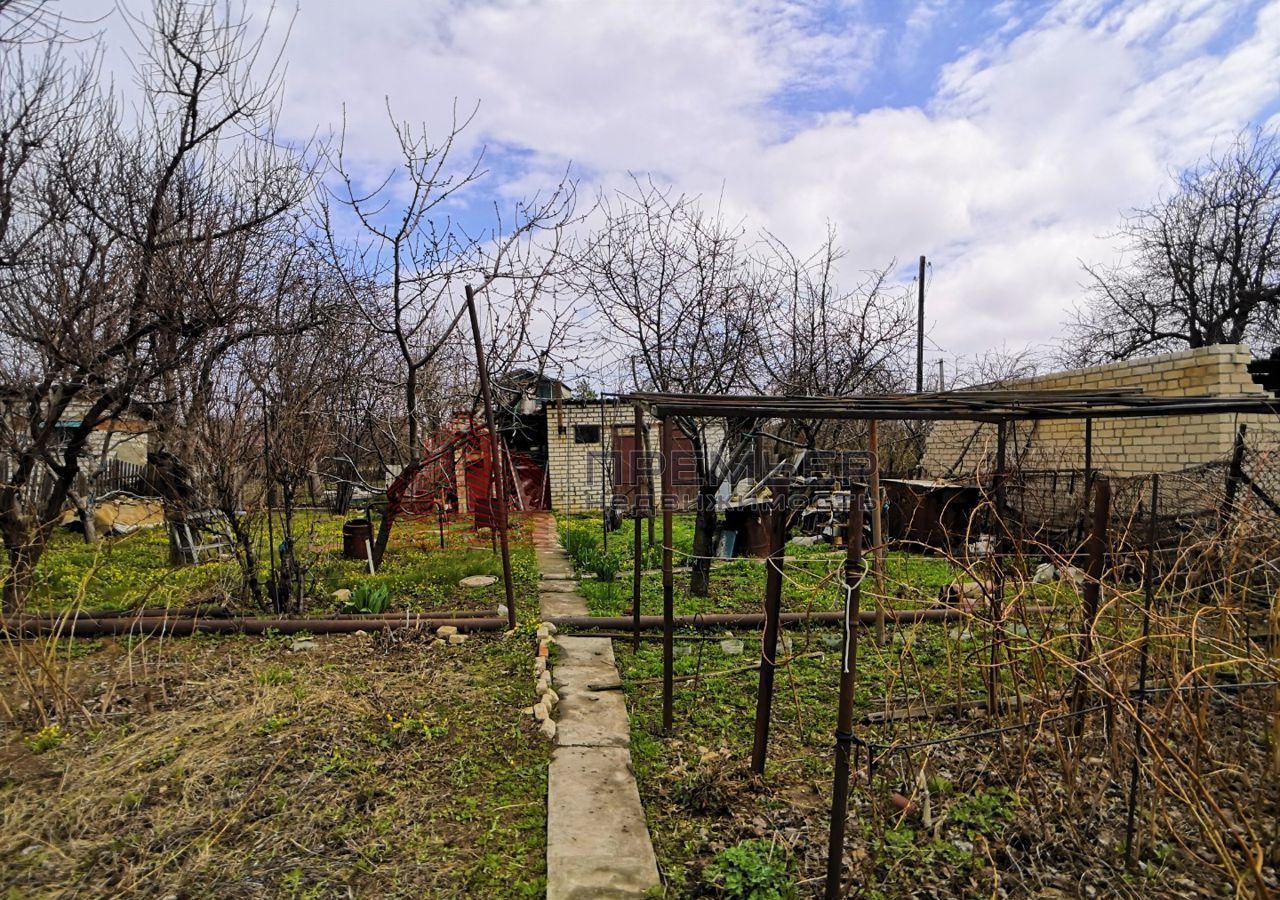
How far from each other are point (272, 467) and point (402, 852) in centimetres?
409

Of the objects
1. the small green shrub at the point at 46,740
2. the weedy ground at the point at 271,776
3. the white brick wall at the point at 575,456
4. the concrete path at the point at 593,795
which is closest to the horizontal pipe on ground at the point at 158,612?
the weedy ground at the point at 271,776

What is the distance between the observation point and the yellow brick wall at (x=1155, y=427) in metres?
7.25

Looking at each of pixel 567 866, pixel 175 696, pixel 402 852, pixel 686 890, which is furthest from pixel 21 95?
pixel 686 890

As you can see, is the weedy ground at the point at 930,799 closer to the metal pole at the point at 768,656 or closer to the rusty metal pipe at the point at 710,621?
the metal pole at the point at 768,656

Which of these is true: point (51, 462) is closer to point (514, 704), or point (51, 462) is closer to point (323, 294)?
point (323, 294)

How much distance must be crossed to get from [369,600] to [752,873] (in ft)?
14.1

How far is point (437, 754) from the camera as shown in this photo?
3346 mm

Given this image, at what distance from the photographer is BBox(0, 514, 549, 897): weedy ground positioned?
2.38 meters

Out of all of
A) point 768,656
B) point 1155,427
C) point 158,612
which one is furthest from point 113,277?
point 1155,427

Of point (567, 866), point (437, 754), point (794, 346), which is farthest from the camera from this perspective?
point (794, 346)

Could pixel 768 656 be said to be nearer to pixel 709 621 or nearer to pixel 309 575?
pixel 709 621

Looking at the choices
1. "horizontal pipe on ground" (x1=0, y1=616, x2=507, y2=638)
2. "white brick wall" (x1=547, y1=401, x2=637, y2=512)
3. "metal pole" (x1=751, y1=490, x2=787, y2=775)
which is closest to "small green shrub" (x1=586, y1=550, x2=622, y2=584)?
"horizontal pipe on ground" (x1=0, y1=616, x2=507, y2=638)

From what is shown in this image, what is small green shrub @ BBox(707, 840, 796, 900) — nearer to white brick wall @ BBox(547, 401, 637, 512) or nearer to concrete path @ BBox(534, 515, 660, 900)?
concrete path @ BBox(534, 515, 660, 900)

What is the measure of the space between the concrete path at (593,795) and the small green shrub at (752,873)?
0.23 meters
